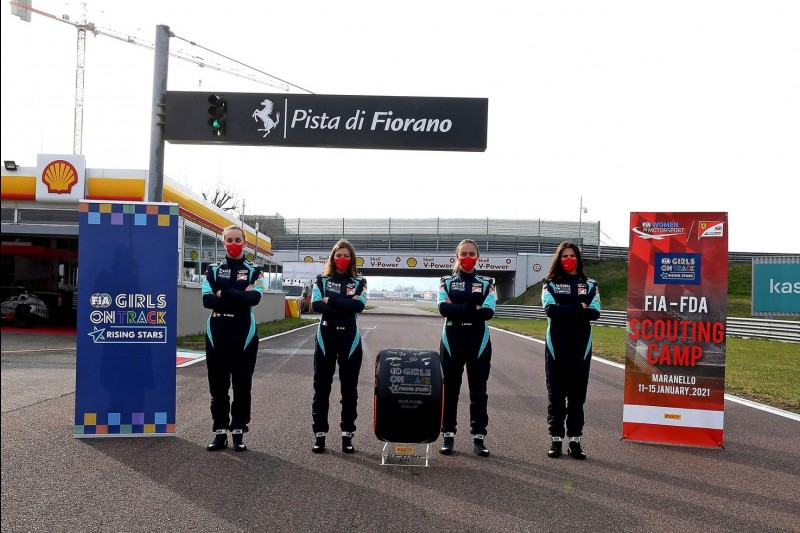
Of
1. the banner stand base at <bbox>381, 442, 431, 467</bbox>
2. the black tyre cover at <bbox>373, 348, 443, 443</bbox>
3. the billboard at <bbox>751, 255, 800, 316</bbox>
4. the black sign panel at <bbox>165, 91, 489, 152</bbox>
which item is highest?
the black sign panel at <bbox>165, 91, 489, 152</bbox>

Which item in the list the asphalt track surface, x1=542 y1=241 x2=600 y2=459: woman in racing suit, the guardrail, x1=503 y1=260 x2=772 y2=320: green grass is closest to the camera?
the asphalt track surface

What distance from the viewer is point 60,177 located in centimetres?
1911

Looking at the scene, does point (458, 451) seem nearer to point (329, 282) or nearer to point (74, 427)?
point (329, 282)

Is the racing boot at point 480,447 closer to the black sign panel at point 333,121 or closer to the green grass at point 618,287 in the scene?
the black sign panel at point 333,121

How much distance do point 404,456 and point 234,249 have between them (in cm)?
255

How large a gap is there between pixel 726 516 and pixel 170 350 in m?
5.17

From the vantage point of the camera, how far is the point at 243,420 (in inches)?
247

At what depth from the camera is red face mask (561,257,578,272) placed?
662 cm

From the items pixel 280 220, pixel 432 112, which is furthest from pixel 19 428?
pixel 280 220

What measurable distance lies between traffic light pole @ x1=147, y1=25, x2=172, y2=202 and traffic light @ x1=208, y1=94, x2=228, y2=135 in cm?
79

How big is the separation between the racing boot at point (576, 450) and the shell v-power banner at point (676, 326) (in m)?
1.16

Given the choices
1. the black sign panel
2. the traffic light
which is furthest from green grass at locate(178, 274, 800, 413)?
the traffic light

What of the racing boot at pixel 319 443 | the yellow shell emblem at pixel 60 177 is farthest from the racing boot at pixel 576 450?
the yellow shell emblem at pixel 60 177

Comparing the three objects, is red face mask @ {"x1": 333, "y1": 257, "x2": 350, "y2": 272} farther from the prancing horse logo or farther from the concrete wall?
the concrete wall
